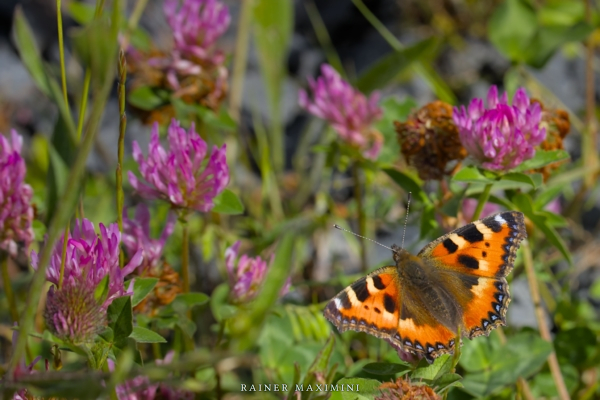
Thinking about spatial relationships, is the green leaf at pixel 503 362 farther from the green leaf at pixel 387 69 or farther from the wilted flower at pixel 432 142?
the green leaf at pixel 387 69

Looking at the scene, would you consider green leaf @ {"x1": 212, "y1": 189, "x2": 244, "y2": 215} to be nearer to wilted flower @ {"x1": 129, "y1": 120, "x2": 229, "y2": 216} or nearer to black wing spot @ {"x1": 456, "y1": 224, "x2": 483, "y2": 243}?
wilted flower @ {"x1": 129, "y1": 120, "x2": 229, "y2": 216}

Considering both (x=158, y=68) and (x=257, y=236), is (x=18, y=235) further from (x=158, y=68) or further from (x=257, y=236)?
(x=257, y=236)

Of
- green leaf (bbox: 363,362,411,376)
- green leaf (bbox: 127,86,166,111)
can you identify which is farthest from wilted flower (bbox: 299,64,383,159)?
green leaf (bbox: 363,362,411,376)

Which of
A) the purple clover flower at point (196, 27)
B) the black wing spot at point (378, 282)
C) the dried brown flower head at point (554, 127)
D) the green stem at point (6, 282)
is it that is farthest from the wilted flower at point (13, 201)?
the dried brown flower head at point (554, 127)

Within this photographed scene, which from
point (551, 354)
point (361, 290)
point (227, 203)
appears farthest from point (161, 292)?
point (551, 354)

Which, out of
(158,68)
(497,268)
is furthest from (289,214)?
(497,268)

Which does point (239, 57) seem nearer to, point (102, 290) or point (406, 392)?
point (102, 290)
